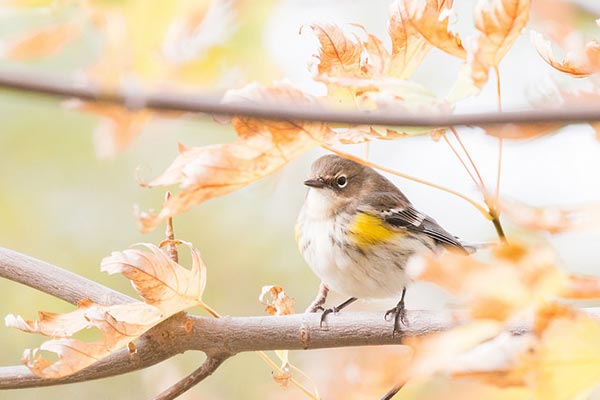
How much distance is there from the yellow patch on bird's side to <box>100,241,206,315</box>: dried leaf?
1.00m

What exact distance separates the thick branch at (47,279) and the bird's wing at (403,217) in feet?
3.39

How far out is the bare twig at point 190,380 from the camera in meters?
1.16

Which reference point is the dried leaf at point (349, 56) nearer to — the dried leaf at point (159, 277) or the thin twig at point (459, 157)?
the thin twig at point (459, 157)

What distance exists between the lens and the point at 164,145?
4.06 m

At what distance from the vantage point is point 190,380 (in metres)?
1.17

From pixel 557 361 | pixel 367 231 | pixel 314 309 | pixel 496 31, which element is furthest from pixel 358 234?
→ pixel 557 361

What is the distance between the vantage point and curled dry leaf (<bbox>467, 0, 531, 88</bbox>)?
0.78 metres

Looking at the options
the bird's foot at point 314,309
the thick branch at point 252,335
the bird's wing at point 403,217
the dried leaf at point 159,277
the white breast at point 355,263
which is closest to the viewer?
the dried leaf at point 159,277

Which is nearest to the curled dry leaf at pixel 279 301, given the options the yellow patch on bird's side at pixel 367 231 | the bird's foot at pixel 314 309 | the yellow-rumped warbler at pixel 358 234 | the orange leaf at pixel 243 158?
the bird's foot at pixel 314 309

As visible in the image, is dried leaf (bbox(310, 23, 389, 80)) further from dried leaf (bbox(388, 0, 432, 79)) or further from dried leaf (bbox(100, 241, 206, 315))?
dried leaf (bbox(100, 241, 206, 315))

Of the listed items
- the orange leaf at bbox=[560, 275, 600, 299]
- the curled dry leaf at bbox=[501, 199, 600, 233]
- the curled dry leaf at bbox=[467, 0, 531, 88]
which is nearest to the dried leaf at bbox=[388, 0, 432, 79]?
the curled dry leaf at bbox=[467, 0, 531, 88]

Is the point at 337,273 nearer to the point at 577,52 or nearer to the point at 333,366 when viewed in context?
the point at 333,366

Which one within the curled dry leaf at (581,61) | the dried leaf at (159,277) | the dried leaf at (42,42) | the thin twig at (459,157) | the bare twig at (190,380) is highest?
the dried leaf at (42,42)

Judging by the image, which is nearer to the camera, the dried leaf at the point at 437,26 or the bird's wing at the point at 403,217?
the dried leaf at the point at 437,26
